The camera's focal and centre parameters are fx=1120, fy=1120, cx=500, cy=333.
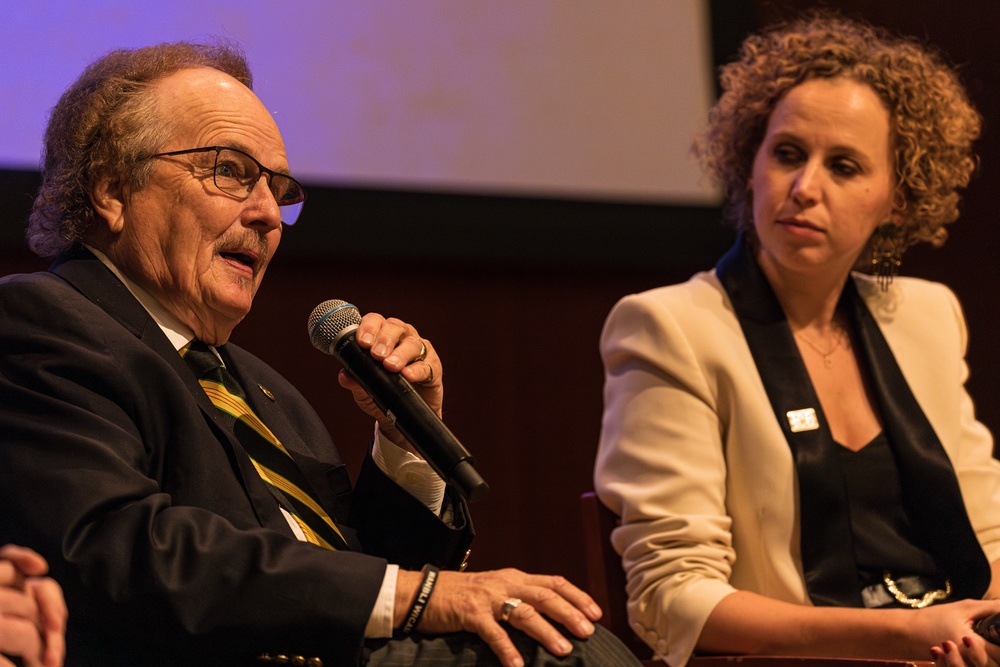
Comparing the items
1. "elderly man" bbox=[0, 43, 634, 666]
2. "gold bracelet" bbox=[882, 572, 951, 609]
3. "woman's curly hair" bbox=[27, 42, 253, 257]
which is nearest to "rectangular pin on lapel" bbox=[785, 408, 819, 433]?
"gold bracelet" bbox=[882, 572, 951, 609]

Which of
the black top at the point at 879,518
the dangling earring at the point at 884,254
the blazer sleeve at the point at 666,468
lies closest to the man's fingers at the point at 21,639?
the blazer sleeve at the point at 666,468

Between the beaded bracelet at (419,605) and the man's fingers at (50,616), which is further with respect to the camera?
the beaded bracelet at (419,605)

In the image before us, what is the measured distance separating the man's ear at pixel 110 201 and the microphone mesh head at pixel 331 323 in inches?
Answer: 15.2

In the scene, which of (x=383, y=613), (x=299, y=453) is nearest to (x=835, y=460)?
(x=299, y=453)

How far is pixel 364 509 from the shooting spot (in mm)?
1946

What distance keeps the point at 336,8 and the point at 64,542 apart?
227 centimetres

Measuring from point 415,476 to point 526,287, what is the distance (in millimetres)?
1755

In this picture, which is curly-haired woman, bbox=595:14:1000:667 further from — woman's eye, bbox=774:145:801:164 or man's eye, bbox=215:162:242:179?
man's eye, bbox=215:162:242:179

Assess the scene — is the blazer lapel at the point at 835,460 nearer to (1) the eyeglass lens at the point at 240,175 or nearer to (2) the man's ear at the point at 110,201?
(1) the eyeglass lens at the point at 240,175

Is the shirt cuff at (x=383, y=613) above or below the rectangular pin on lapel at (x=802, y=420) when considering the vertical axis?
above

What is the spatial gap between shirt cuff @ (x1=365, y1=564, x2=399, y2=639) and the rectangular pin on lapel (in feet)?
3.86

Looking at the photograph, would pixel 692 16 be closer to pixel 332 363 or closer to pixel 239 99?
pixel 332 363

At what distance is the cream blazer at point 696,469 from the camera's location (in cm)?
218

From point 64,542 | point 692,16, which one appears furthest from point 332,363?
point 64,542
